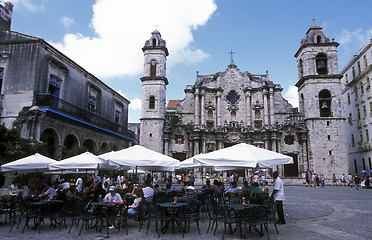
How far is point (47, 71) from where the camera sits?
1753 centimetres

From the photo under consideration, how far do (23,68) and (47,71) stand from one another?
4.32ft

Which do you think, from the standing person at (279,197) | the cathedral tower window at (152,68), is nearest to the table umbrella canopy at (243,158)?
the standing person at (279,197)

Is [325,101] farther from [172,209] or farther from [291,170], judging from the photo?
[172,209]

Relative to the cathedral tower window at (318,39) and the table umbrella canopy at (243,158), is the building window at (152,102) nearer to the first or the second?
the cathedral tower window at (318,39)

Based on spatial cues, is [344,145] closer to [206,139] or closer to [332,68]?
[332,68]

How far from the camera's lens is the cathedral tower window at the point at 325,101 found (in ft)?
107

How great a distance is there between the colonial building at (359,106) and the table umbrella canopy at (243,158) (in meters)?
29.0

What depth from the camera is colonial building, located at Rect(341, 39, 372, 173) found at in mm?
32812

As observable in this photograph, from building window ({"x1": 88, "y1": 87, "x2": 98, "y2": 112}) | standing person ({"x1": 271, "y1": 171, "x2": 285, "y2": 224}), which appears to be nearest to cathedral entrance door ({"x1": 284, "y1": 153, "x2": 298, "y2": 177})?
building window ({"x1": 88, "y1": 87, "x2": 98, "y2": 112})

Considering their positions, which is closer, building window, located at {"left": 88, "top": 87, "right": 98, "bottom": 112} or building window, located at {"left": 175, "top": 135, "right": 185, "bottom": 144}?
building window, located at {"left": 88, "top": 87, "right": 98, "bottom": 112}

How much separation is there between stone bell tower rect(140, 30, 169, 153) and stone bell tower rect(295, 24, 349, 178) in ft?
55.4

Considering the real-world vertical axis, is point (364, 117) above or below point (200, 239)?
above

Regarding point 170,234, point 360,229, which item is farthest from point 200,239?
point 360,229

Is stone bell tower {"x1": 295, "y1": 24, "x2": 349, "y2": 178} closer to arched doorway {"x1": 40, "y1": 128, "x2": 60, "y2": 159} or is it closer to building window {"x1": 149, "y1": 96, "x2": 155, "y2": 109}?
building window {"x1": 149, "y1": 96, "x2": 155, "y2": 109}
